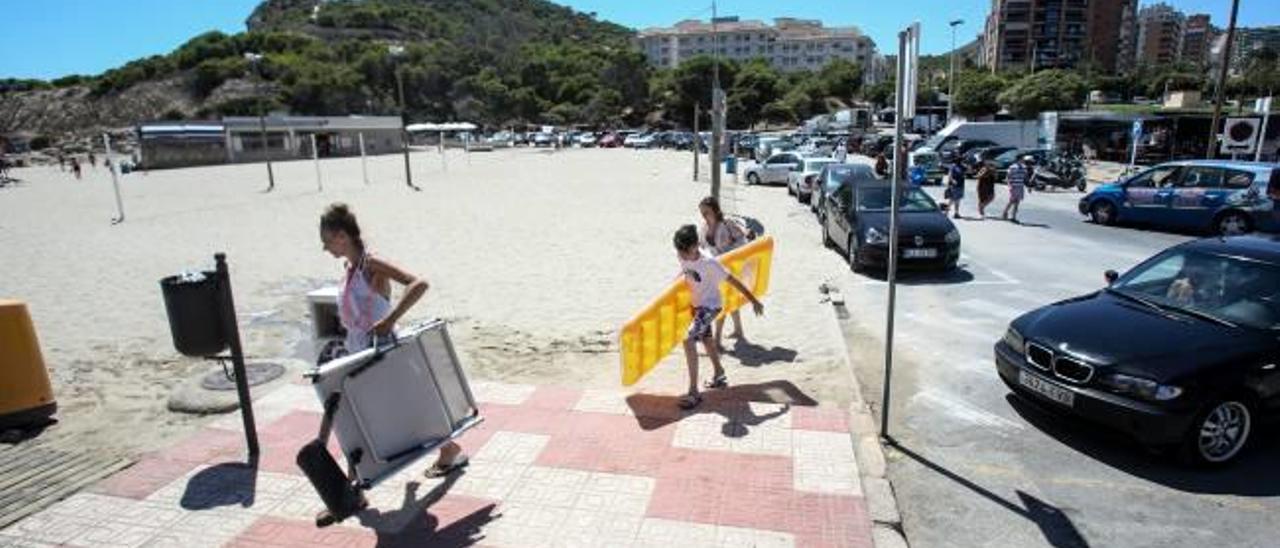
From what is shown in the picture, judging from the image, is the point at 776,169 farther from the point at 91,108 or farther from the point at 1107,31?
the point at 1107,31

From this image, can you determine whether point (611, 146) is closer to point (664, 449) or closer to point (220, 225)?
point (220, 225)

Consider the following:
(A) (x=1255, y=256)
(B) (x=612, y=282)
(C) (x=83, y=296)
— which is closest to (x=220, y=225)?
(C) (x=83, y=296)

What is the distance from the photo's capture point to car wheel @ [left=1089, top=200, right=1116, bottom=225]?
670 inches

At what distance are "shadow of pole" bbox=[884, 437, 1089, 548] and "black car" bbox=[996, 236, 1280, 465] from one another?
0.81 m

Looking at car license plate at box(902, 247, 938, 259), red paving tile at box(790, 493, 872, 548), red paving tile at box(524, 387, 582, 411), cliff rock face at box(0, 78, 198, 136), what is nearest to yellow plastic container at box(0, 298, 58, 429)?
red paving tile at box(524, 387, 582, 411)

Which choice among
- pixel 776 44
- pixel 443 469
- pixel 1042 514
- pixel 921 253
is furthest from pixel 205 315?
pixel 776 44

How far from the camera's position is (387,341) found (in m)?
4.27

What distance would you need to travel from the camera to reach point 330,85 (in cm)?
10719

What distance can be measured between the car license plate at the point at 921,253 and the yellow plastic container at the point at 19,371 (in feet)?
34.1

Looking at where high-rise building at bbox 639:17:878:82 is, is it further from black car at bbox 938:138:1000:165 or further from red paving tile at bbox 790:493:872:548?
red paving tile at bbox 790:493:872:548

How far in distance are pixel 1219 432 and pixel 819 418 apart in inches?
100

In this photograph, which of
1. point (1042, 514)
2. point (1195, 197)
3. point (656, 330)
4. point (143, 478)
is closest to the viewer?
point (1042, 514)

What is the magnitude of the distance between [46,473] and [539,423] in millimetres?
3299

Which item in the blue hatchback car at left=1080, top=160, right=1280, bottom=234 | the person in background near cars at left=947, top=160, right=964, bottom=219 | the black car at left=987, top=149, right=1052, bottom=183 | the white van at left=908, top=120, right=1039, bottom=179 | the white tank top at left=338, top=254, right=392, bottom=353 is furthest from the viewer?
the white van at left=908, top=120, right=1039, bottom=179
